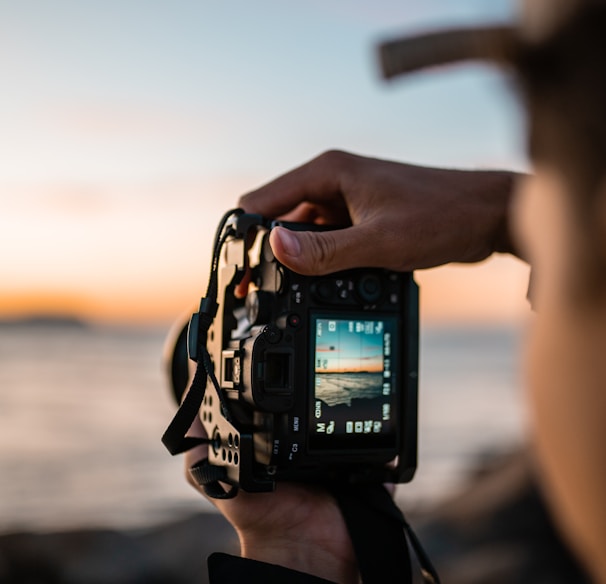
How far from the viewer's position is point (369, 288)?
226 cm

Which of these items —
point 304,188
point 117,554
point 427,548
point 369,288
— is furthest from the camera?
point 427,548

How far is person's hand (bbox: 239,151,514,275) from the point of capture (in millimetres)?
2074

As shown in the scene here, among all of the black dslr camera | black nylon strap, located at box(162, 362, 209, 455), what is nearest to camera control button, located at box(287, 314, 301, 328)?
the black dslr camera

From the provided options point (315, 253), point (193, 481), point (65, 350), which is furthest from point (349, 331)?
point (65, 350)

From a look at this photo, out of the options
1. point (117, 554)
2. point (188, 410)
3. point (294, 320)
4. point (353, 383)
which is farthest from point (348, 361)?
point (117, 554)

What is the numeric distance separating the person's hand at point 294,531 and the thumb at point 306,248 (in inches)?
22.1

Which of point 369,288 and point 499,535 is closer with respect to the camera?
point 369,288

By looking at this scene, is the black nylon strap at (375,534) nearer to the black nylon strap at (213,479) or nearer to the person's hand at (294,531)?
the person's hand at (294,531)

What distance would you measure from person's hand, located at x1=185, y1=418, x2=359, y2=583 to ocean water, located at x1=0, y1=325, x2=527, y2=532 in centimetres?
242

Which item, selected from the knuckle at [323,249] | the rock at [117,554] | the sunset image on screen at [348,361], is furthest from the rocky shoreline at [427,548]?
the knuckle at [323,249]

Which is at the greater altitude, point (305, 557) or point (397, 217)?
point (397, 217)

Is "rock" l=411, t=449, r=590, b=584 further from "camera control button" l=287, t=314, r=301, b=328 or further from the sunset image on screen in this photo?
"camera control button" l=287, t=314, r=301, b=328

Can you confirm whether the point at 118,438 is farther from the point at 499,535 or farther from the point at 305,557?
the point at 305,557

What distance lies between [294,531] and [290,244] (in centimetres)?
70
